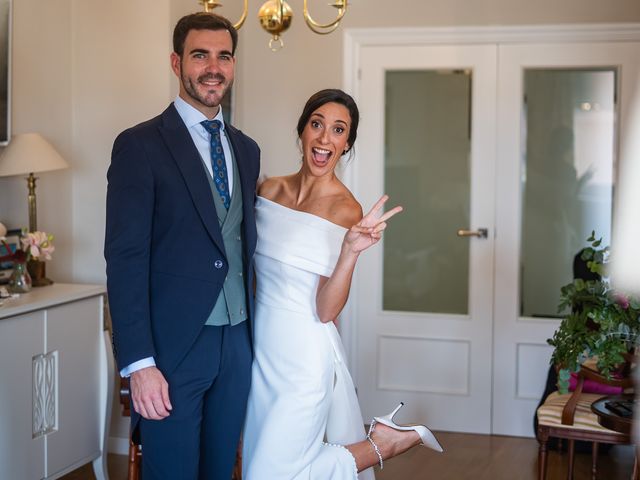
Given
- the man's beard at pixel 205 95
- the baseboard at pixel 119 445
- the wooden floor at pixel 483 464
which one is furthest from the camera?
the baseboard at pixel 119 445

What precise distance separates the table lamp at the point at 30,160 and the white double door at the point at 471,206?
77.1 inches

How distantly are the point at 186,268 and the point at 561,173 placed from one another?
10.8ft

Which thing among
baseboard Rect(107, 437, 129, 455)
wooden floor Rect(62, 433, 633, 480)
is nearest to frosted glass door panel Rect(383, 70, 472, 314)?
wooden floor Rect(62, 433, 633, 480)

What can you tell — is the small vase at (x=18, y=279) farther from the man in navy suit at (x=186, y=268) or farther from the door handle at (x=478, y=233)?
the door handle at (x=478, y=233)

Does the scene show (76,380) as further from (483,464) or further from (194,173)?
(483,464)

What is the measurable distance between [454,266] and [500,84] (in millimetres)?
1078

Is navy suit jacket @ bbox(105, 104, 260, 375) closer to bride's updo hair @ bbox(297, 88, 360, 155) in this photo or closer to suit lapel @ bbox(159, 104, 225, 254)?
suit lapel @ bbox(159, 104, 225, 254)

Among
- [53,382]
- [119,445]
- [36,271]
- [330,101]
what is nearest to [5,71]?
[36,271]

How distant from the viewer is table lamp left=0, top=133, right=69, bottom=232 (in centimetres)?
355

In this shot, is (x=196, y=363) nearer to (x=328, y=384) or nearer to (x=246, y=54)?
(x=328, y=384)

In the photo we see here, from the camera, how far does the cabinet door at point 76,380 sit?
340 centimetres

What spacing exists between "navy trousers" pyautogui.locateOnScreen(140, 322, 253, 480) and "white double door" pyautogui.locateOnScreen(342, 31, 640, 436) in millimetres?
2808

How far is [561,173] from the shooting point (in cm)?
500

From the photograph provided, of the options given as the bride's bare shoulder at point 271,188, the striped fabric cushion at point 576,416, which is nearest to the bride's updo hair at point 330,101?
the bride's bare shoulder at point 271,188
